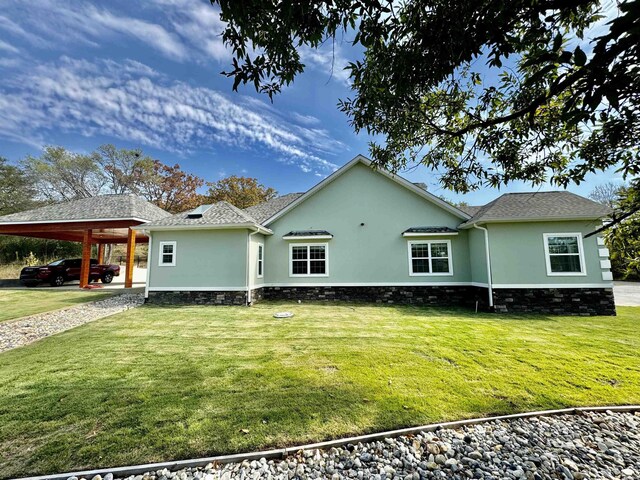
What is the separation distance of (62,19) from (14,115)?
16.7 metres

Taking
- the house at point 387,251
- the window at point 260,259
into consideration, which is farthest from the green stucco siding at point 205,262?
the window at point 260,259

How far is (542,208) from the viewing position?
33.2 ft

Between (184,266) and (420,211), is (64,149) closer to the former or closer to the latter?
(184,266)

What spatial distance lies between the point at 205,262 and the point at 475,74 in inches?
421

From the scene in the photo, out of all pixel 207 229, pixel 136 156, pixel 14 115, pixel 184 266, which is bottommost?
pixel 184 266

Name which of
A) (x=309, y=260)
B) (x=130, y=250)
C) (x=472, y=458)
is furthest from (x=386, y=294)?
(x=130, y=250)

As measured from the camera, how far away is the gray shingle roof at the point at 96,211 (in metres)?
14.1

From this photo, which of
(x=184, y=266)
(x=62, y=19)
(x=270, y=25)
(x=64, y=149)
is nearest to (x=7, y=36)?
(x=62, y=19)

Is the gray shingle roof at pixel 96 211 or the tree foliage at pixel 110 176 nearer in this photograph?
the gray shingle roof at pixel 96 211

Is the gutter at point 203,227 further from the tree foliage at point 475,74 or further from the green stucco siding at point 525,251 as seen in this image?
the green stucco siding at point 525,251

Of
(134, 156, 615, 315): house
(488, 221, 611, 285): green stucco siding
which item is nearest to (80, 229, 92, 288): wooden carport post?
(134, 156, 615, 315): house

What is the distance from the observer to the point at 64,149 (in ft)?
95.4

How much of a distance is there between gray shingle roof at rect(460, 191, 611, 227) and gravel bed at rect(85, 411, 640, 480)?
8173mm

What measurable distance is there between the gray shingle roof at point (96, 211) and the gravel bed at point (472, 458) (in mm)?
14628
